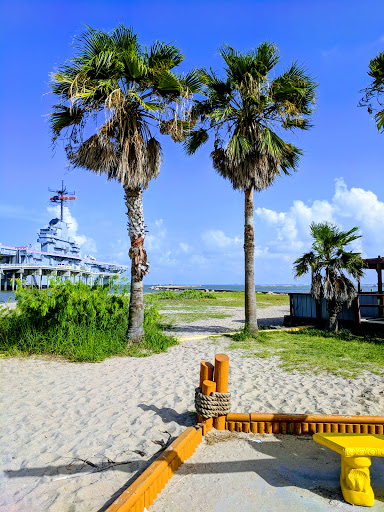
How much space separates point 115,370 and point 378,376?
5296mm

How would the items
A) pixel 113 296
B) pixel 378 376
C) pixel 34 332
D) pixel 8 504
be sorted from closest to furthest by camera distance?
pixel 8 504
pixel 378 376
pixel 34 332
pixel 113 296

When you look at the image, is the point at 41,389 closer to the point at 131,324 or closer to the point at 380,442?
the point at 131,324

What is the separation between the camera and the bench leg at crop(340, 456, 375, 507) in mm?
2936

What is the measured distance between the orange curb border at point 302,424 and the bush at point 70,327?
16.0 feet

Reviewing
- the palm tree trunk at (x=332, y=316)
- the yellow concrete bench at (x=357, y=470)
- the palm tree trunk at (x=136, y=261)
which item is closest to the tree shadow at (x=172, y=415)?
the yellow concrete bench at (x=357, y=470)

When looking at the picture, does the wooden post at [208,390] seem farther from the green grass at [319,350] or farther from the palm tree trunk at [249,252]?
the palm tree trunk at [249,252]

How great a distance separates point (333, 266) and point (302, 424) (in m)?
8.70

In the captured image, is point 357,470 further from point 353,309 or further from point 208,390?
point 353,309

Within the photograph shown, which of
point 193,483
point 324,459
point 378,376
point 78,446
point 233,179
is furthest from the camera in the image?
point 233,179

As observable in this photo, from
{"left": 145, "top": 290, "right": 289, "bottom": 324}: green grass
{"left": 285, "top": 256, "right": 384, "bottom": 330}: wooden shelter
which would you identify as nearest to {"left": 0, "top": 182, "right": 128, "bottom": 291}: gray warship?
{"left": 145, "top": 290, "right": 289, "bottom": 324}: green grass

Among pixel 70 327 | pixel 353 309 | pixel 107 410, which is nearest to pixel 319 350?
pixel 353 309

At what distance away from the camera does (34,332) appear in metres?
9.16

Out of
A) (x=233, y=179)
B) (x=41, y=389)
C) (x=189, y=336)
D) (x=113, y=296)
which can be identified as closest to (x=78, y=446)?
(x=41, y=389)

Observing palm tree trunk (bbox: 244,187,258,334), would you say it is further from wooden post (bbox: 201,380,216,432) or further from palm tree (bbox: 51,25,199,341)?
wooden post (bbox: 201,380,216,432)
